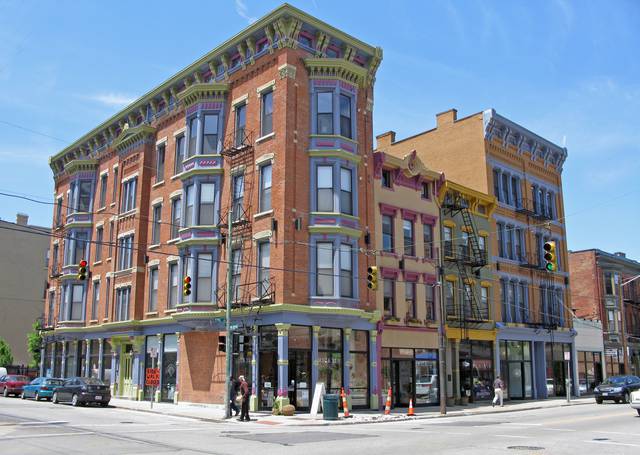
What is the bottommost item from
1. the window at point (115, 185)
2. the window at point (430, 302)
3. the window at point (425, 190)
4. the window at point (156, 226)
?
the window at point (430, 302)

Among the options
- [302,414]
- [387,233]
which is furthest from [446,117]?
[302,414]

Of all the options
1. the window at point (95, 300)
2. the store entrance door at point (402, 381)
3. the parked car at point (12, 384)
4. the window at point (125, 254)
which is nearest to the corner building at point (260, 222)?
the window at point (125, 254)

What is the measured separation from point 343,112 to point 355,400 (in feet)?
46.4

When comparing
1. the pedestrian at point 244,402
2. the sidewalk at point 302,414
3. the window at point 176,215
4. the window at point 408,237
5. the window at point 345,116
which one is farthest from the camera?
the window at point 176,215

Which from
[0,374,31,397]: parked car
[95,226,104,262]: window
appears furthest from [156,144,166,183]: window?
[0,374,31,397]: parked car

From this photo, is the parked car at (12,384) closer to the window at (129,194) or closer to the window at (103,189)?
the window at (103,189)

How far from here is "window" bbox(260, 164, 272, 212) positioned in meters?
30.4

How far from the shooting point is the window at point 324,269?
29.5 m

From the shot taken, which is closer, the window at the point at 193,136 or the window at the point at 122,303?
the window at the point at 193,136

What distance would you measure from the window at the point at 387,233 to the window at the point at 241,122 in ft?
28.4

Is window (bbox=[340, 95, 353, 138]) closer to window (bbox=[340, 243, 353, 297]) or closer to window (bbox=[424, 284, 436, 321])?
window (bbox=[340, 243, 353, 297])

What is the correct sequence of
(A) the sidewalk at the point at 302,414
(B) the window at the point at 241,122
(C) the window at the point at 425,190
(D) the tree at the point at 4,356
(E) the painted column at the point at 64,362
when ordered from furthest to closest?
(D) the tree at the point at 4,356, (E) the painted column at the point at 64,362, (C) the window at the point at 425,190, (B) the window at the point at 241,122, (A) the sidewalk at the point at 302,414

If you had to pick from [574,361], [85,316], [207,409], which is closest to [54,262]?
[85,316]

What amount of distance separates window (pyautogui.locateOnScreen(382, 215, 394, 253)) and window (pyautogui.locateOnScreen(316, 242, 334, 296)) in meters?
4.81
